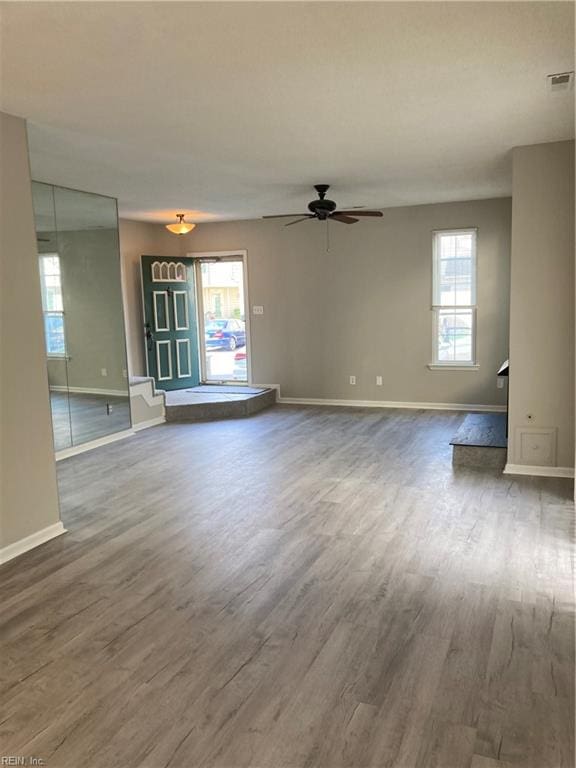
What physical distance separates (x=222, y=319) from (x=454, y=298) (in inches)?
143

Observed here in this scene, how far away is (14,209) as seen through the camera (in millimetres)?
3504

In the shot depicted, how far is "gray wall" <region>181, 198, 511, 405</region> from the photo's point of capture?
24.3 ft

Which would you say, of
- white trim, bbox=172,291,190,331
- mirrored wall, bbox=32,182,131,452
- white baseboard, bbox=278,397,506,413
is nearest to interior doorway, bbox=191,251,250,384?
white trim, bbox=172,291,190,331

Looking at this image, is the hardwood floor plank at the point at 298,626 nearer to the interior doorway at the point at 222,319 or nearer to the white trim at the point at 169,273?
the white trim at the point at 169,273

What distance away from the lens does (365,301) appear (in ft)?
26.3

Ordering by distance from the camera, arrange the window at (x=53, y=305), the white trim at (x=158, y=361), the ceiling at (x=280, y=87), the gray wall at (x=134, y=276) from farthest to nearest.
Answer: the white trim at (x=158, y=361) < the gray wall at (x=134, y=276) < the window at (x=53, y=305) < the ceiling at (x=280, y=87)

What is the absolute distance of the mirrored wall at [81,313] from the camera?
5.76m

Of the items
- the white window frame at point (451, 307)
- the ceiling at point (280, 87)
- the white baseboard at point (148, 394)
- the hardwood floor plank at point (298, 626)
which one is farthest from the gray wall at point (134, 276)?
the white window frame at point (451, 307)

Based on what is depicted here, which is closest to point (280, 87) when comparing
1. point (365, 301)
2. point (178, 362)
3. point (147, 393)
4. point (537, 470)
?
point (537, 470)

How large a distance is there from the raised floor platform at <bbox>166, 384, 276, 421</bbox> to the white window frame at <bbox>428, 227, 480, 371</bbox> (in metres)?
2.36

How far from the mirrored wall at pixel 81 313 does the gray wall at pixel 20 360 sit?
202 cm

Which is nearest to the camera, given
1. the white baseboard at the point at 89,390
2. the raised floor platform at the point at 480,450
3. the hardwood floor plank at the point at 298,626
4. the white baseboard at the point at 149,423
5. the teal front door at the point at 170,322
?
the hardwood floor plank at the point at 298,626

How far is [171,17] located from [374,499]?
129 inches

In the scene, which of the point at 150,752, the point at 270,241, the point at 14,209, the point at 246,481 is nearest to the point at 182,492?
the point at 246,481
